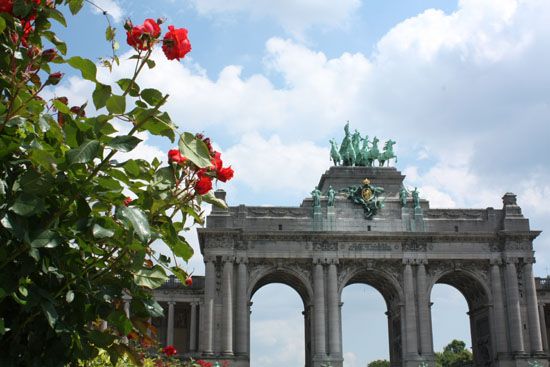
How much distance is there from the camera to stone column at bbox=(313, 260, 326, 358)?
65375 millimetres

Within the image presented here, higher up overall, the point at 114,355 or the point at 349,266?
the point at 349,266

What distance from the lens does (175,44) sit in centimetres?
625

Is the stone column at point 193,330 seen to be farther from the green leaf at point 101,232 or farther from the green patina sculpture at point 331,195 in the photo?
the green leaf at point 101,232

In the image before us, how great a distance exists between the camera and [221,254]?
67.0 meters

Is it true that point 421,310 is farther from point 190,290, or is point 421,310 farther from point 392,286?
point 190,290

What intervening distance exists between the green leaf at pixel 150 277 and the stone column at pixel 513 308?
65.8 metres

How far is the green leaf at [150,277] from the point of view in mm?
6418

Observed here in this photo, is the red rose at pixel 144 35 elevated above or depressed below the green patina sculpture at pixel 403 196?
below

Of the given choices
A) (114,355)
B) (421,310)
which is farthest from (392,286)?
(114,355)

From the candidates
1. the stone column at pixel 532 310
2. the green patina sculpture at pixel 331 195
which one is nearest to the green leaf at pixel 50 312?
the green patina sculpture at pixel 331 195

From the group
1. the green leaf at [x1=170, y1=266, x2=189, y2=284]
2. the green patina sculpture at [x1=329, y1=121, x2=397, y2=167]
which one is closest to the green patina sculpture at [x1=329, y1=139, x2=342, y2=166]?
the green patina sculpture at [x1=329, y1=121, x2=397, y2=167]

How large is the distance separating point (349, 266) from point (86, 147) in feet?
211

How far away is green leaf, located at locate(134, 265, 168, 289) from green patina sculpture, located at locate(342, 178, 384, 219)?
63.8m

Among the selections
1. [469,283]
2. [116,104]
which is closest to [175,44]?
[116,104]
